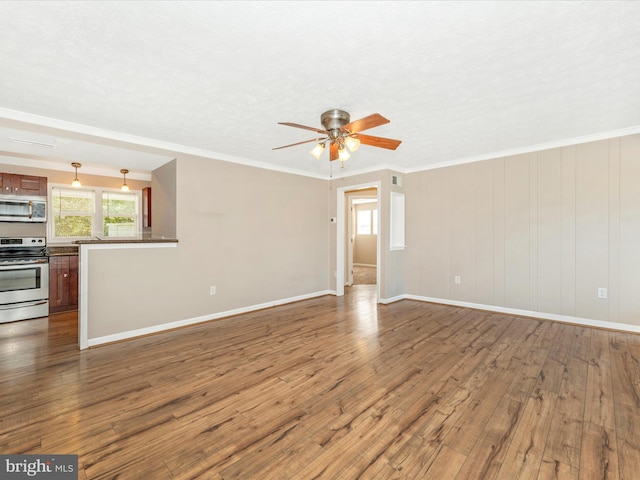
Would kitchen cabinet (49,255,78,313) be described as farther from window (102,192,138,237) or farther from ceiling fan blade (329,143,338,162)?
ceiling fan blade (329,143,338,162)

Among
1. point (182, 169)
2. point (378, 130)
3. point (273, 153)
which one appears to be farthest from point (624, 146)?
point (182, 169)

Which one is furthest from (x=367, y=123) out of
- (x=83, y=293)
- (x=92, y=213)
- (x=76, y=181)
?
(x=92, y=213)

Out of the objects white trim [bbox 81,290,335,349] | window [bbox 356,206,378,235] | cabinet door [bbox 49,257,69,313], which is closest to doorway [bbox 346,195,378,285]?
window [bbox 356,206,378,235]

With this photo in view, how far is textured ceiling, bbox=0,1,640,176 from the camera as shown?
5.32ft

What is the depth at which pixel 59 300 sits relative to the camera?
4.57 metres

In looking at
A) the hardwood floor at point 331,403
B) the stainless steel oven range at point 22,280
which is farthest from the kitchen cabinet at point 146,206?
the hardwood floor at point 331,403

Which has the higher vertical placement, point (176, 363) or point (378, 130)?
point (378, 130)

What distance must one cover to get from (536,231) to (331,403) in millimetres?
3828

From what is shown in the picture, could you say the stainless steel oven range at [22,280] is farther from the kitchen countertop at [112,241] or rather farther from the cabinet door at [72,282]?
the kitchen countertop at [112,241]

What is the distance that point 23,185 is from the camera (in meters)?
4.46

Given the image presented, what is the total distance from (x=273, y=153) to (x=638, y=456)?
4326mm

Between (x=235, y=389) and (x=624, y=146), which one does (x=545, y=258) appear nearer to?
(x=624, y=146)

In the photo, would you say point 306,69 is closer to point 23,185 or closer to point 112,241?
point 112,241

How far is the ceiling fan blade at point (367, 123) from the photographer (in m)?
2.27
